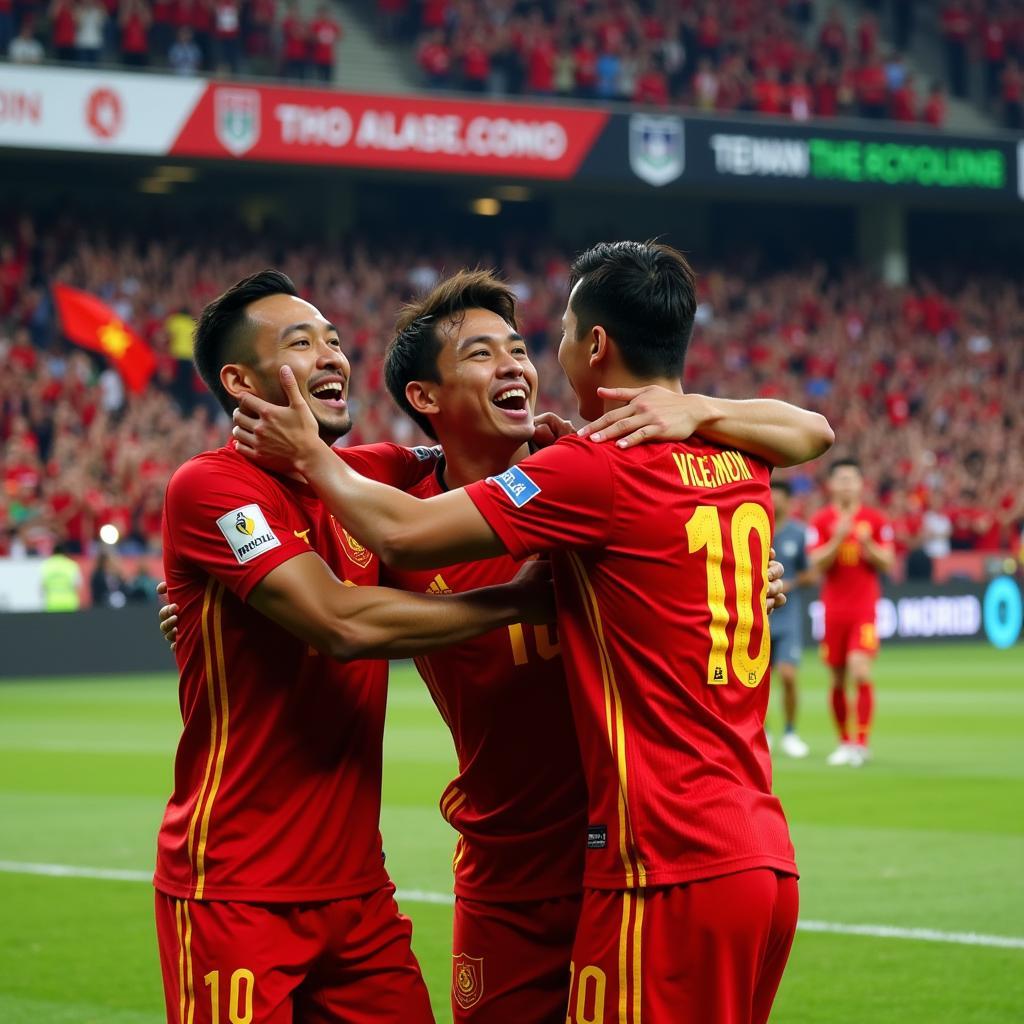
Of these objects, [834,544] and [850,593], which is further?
[850,593]

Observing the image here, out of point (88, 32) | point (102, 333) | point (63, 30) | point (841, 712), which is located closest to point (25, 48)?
point (63, 30)

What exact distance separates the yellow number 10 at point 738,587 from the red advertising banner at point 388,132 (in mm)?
27060

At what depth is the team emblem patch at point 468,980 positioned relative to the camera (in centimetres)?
445

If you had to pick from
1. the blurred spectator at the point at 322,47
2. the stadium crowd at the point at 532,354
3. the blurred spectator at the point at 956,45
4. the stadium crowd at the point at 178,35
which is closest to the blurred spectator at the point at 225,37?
the stadium crowd at the point at 178,35

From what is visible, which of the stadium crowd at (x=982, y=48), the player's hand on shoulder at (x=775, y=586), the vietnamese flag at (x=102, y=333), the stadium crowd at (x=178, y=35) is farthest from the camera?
the stadium crowd at (x=982, y=48)

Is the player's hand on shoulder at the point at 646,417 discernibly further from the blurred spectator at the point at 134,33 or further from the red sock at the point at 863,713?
the blurred spectator at the point at 134,33

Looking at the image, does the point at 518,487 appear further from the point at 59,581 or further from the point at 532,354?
the point at 532,354

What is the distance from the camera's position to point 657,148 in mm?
34344

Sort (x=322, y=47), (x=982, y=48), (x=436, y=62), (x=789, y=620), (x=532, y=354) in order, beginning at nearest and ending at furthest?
(x=789, y=620), (x=322, y=47), (x=532, y=354), (x=436, y=62), (x=982, y=48)

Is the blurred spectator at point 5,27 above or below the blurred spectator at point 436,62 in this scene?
below

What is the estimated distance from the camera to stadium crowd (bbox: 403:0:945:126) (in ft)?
113

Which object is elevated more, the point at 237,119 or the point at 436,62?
the point at 436,62

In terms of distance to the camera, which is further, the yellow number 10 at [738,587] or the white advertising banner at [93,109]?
the white advertising banner at [93,109]

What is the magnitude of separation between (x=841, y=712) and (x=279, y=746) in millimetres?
11118
